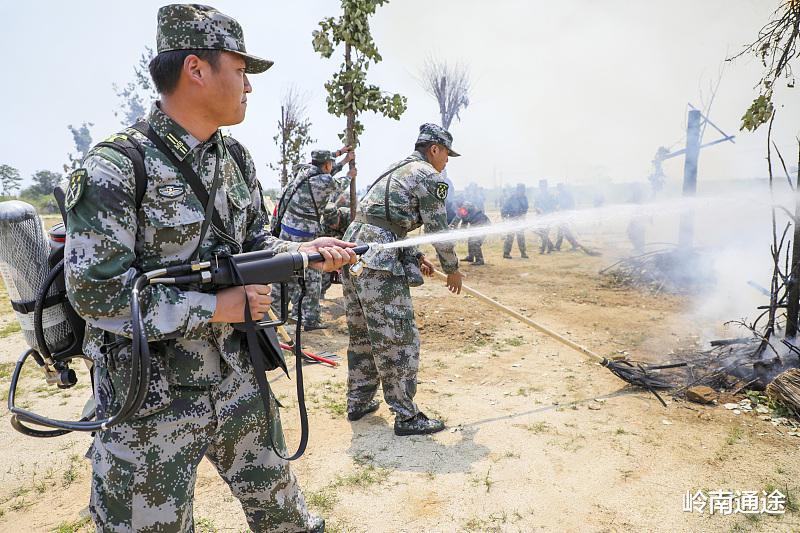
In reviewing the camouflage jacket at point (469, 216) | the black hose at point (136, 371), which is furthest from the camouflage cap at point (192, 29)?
the camouflage jacket at point (469, 216)

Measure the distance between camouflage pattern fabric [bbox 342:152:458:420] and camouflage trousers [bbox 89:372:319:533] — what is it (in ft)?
6.56

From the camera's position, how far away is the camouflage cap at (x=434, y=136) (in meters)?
4.34

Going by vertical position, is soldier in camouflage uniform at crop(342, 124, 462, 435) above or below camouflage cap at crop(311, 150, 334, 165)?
below

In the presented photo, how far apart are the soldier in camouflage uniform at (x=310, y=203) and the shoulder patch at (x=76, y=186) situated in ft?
17.7

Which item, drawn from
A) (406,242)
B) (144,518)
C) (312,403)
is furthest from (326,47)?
(144,518)

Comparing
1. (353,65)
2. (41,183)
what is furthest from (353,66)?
(41,183)

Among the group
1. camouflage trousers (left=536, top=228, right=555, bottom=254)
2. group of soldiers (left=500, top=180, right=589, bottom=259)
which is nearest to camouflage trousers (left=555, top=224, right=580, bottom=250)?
group of soldiers (left=500, top=180, right=589, bottom=259)

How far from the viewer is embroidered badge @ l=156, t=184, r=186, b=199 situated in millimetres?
1689

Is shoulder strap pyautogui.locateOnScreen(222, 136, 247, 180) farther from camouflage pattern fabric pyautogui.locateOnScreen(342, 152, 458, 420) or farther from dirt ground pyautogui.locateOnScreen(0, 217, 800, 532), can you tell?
dirt ground pyautogui.locateOnScreen(0, 217, 800, 532)

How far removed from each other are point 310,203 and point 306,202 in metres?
0.06

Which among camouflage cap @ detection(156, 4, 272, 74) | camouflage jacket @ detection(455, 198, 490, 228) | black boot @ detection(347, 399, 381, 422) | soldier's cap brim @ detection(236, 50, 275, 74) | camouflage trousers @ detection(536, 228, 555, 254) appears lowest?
black boot @ detection(347, 399, 381, 422)

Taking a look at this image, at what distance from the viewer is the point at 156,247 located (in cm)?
173

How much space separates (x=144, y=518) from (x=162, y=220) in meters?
1.04

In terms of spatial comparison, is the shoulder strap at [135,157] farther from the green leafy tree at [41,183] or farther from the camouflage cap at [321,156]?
the green leafy tree at [41,183]
